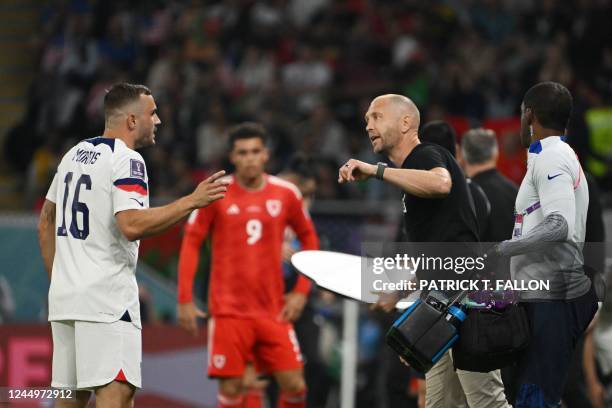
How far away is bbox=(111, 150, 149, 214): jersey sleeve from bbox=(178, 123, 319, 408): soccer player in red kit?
2.41m

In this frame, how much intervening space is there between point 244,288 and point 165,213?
2.61 metres

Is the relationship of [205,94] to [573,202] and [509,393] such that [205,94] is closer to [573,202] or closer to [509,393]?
[509,393]

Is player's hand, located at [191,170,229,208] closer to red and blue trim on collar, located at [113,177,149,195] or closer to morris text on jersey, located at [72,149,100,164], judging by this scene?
red and blue trim on collar, located at [113,177,149,195]

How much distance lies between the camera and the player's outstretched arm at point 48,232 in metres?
6.07

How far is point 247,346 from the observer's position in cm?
810

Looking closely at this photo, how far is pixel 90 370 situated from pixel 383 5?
10150mm

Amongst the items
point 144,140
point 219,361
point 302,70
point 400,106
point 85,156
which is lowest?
point 219,361

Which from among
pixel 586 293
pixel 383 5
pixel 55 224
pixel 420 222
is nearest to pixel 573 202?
pixel 586 293

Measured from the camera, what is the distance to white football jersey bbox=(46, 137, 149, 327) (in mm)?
5664

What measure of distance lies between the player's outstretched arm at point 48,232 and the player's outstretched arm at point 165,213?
632 mm

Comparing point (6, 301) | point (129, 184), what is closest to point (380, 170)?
point (129, 184)

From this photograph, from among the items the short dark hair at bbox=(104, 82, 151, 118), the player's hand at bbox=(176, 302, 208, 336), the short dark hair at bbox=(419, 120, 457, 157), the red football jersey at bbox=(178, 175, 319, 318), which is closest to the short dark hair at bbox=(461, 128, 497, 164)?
the short dark hair at bbox=(419, 120, 457, 157)

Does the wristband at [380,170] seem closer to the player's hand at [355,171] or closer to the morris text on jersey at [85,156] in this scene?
the player's hand at [355,171]

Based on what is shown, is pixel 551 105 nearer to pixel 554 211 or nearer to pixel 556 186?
pixel 556 186
